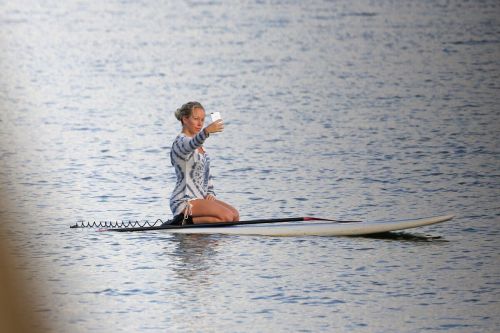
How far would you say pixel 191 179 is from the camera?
8.33 m

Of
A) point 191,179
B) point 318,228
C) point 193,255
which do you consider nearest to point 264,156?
point 318,228

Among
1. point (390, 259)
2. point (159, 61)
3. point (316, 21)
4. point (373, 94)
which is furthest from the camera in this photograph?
point (316, 21)

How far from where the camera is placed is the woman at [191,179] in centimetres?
829

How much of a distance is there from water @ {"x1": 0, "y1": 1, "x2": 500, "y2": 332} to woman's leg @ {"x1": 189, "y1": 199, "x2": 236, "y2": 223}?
0.15 meters

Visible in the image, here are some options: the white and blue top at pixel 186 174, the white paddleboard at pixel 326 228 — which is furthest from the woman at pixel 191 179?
the white paddleboard at pixel 326 228

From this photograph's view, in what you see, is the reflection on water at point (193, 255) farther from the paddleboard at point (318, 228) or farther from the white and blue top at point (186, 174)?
the white and blue top at point (186, 174)

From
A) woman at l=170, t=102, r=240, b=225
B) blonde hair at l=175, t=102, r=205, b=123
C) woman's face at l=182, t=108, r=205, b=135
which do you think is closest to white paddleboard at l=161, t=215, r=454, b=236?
woman at l=170, t=102, r=240, b=225

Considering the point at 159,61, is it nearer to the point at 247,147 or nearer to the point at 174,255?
the point at 247,147

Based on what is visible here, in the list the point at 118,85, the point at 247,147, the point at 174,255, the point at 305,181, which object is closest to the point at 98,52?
the point at 118,85

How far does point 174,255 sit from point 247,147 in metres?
4.93

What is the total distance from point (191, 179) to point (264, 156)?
3906 mm

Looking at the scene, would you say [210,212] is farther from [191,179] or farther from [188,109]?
[188,109]

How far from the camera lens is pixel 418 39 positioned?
837 inches

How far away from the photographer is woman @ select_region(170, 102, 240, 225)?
829 cm
